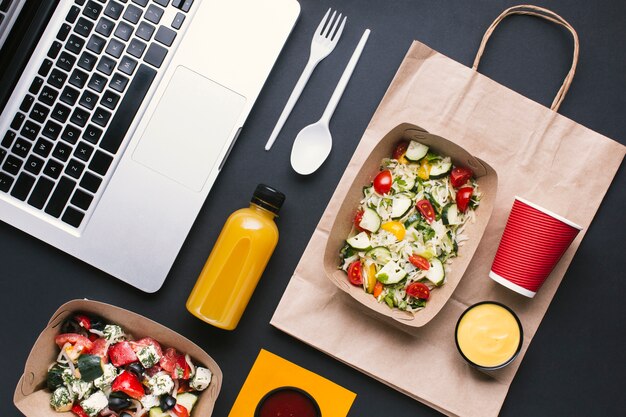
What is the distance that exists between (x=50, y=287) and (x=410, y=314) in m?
1.00

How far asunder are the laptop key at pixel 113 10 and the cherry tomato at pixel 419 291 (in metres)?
1.03

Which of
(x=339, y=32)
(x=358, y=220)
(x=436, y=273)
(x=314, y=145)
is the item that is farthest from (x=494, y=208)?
(x=339, y=32)

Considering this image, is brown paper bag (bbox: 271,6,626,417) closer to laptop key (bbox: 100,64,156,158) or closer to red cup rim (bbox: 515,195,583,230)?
red cup rim (bbox: 515,195,583,230)

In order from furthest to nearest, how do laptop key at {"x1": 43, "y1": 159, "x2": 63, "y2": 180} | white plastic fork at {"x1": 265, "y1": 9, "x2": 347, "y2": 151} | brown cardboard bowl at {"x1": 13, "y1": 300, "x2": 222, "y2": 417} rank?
white plastic fork at {"x1": 265, "y1": 9, "x2": 347, "y2": 151} < laptop key at {"x1": 43, "y1": 159, "x2": 63, "y2": 180} < brown cardboard bowl at {"x1": 13, "y1": 300, "x2": 222, "y2": 417}

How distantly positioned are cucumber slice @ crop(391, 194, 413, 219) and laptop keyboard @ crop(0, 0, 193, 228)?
71 cm

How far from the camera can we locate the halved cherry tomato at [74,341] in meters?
1.43

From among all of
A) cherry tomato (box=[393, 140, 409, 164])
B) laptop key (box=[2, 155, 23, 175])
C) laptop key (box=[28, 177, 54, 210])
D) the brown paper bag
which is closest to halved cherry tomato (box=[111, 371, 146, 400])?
the brown paper bag

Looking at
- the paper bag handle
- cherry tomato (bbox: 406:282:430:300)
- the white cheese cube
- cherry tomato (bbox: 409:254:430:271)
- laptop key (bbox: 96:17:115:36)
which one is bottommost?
the white cheese cube

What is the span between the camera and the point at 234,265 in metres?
1.50

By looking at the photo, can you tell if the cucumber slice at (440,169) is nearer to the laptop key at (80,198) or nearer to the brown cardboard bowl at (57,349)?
the brown cardboard bowl at (57,349)

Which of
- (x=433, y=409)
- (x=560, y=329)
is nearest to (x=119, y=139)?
(x=433, y=409)

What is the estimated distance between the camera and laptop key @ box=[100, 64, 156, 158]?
4.85ft

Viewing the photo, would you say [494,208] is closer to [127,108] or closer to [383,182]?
[383,182]

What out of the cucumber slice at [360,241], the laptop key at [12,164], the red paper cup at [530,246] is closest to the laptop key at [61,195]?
the laptop key at [12,164]
